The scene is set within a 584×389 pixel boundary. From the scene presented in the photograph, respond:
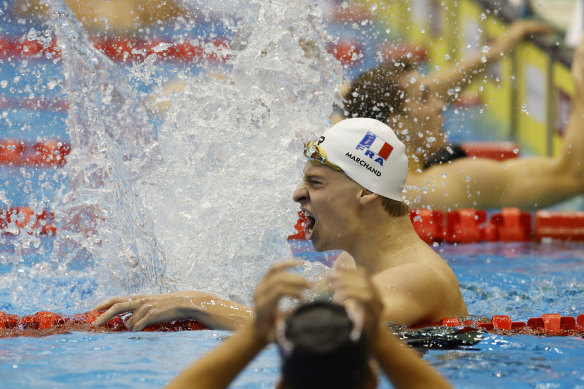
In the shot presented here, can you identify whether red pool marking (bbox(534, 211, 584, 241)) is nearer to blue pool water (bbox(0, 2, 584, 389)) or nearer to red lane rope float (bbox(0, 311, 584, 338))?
blue pool water (bbox(0, 2, 584, 389))

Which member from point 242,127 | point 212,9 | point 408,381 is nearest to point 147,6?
point 212,9

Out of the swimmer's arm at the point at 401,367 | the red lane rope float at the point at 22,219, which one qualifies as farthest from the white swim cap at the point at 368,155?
the red lane rope float at the point at 22,219

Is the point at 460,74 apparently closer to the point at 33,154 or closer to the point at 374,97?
the point at 374,97

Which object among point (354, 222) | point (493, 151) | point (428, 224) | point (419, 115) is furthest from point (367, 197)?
point (493, 151)

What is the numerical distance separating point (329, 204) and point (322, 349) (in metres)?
1.47

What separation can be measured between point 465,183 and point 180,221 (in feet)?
8.18

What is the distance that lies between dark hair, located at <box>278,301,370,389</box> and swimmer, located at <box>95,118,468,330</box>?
4.22 ft

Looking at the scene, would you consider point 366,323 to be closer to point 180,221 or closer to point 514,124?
point 180,221

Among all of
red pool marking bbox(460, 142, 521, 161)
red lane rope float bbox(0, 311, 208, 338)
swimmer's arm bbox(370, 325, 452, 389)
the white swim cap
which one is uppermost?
red pool marking bbox(460, 142, 521, 161)

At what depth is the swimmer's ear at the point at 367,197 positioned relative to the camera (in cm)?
250

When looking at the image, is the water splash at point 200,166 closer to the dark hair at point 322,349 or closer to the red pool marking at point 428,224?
the red pool marking at point 428,224

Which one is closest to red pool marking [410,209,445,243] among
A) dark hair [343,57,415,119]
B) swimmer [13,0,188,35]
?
dark hair [343,57,415,119]

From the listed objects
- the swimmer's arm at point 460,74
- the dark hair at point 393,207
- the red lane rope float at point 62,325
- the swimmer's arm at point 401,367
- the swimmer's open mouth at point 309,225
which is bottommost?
the red lane rope float at point 62,325

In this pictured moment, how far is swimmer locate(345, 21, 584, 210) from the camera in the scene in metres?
4.70
